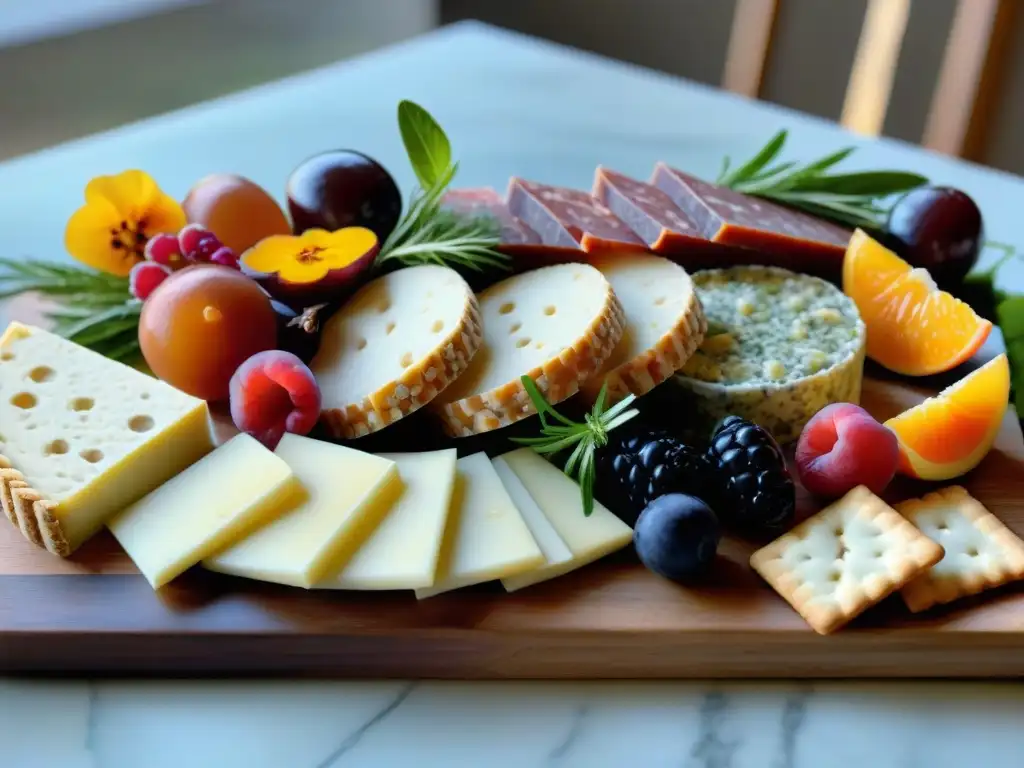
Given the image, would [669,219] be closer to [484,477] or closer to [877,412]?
[877,412]

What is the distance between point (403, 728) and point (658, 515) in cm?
36

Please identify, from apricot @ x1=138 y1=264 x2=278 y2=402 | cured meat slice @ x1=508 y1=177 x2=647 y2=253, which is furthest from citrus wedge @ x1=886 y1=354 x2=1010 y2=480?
apricot @ x1=138 y1=264 x2=278 y2=402

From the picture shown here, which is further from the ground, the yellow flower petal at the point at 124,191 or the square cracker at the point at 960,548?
the yellow flower petal at the point at 124,191

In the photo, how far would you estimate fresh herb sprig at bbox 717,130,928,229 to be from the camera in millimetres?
1771

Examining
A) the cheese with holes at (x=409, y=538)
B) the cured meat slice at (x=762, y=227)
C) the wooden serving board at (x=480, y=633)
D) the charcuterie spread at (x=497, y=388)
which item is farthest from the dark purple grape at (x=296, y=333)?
the cured meat slice at (x=762, y=227)

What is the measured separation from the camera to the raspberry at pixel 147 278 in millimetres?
1462

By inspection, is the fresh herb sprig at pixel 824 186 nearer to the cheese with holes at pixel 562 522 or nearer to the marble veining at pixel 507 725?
the cheese with holes at pixel 562 522

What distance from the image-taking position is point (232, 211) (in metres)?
1.62

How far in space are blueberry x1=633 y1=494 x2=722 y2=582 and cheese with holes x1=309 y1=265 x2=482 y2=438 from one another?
1.12 ft

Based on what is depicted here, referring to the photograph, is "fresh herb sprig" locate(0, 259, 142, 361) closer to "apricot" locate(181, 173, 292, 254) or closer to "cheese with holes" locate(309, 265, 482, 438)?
"apricot" locate(181, 173, 292, 254)

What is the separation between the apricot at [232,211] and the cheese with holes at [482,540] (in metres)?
0.66

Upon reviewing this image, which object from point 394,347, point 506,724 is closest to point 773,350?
point 394,347

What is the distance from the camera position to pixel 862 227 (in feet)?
5.71

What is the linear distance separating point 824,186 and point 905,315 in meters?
0.39
